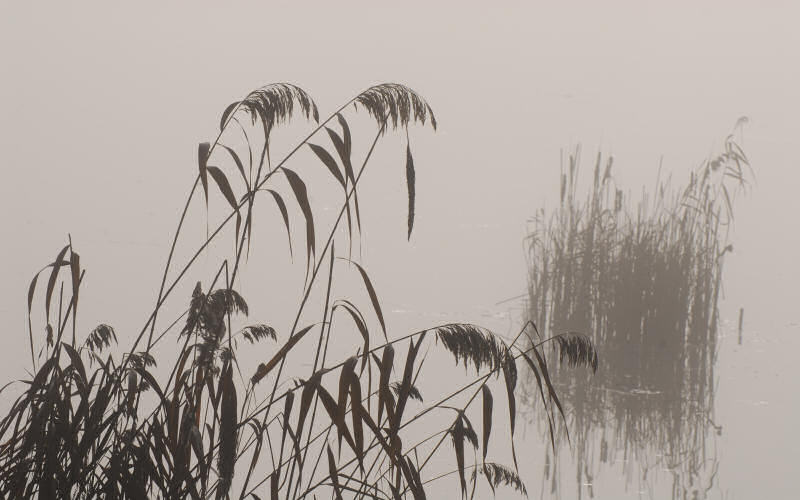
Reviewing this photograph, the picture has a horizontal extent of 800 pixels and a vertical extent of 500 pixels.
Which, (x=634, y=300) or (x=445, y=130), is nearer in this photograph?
(x=634, y=300)

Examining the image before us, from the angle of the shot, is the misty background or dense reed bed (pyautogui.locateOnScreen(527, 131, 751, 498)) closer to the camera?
dense reed bed (pyautogui.locateOnScreen(527, 131, 751, 498))

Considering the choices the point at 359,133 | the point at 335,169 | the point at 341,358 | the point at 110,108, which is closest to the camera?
the point at 335,169

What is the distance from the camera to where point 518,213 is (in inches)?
278

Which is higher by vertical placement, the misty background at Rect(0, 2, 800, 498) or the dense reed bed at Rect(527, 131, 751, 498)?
the misty background at Rect(0, 2, 800, 498)

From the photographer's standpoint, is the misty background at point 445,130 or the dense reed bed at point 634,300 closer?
the dense reed bed at point 634,300

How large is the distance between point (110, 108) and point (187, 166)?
3.08ft

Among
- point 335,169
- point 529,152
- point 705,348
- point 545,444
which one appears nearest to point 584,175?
point 529,152

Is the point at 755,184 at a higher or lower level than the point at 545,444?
higher

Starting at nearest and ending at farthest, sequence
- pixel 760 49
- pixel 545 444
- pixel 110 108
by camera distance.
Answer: pixel 545 444 < pixel 110 108 < pixel 760 49

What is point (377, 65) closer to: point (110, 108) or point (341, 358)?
point (110, 108)

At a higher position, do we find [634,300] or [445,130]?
[445,130]

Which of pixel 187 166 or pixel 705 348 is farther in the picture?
A: pixel 187 166

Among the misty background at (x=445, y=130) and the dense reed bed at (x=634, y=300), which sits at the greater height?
the misty background at (x=445, y=130)

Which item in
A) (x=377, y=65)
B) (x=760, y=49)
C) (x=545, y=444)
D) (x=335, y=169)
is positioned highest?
(x=760, y=49)
